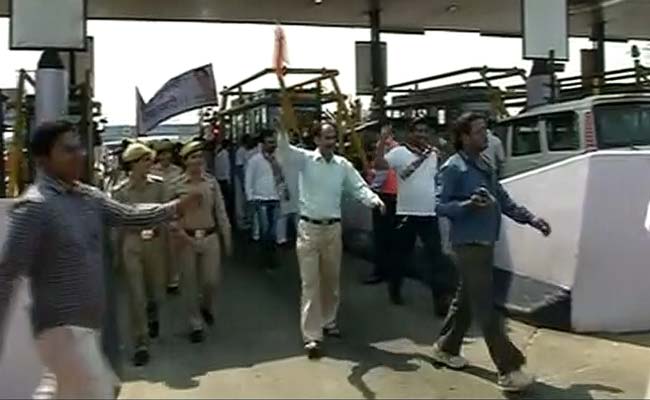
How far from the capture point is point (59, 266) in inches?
180

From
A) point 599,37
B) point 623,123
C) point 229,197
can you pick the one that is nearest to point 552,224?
point 623,123

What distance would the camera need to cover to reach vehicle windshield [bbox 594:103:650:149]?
11.4 meters

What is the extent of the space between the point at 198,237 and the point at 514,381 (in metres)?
3.28

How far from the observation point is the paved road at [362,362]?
7156 mm

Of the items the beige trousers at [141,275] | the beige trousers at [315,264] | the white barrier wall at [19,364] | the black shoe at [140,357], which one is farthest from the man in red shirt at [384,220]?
the white barrier wall at [19,364]

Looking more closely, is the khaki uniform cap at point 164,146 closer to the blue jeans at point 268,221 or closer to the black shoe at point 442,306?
the blue jeans at point 268,221

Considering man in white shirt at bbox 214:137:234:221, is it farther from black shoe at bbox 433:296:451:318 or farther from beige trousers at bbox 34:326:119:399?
beige trousers at bbox 34:326:119:399

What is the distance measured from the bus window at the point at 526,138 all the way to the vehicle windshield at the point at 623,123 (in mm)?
1250

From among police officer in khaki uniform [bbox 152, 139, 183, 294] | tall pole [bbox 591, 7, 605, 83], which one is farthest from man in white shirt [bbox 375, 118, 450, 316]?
tall pole [bbox 591, 7, 605, 83]

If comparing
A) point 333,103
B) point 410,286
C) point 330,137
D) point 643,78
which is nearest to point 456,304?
point 330,137

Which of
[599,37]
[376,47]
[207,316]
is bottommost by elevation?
[207,316]

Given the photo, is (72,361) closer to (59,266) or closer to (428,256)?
(59,266)

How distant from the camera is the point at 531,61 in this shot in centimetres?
1475

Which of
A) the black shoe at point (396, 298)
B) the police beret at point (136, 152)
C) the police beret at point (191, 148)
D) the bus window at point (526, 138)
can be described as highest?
the bus window at point (526, 138)
